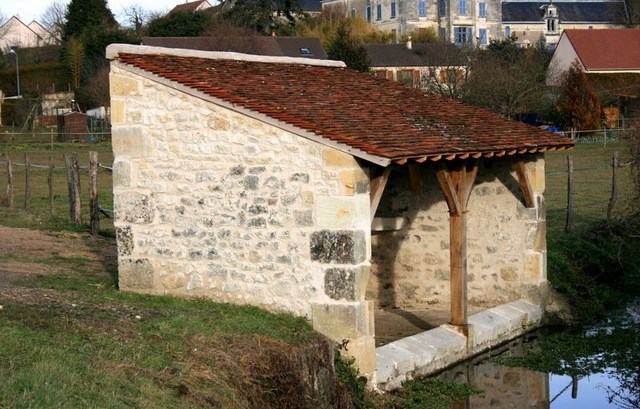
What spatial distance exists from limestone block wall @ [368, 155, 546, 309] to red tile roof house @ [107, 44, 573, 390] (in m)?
0.43

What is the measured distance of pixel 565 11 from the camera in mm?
97812

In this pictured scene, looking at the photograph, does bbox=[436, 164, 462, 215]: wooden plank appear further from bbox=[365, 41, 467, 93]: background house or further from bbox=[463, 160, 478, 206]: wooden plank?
bbox=[365, 41, 467, 93]: background house

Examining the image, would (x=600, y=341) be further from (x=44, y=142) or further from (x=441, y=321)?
(x=44, y=142)

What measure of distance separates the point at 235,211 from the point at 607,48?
52.0 m

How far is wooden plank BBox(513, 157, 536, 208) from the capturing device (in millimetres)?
14320

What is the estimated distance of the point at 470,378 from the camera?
A: 12.2m

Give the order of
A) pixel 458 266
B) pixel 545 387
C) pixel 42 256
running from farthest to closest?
1. pixel 42 256
2. pixel 458 266
3. pixel 545 387

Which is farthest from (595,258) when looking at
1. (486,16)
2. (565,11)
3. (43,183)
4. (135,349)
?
(565,11)

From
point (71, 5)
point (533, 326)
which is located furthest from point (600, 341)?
point (71, 5)

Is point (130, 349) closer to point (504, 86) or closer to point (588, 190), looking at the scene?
point (588, 190)

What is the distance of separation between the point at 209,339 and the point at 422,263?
6195mm

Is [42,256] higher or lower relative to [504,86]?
lower

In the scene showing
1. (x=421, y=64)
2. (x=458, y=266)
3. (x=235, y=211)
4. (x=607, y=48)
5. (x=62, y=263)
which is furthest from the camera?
(x=421, y=64)

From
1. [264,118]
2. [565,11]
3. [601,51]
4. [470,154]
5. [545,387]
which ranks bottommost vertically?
[545,387]
